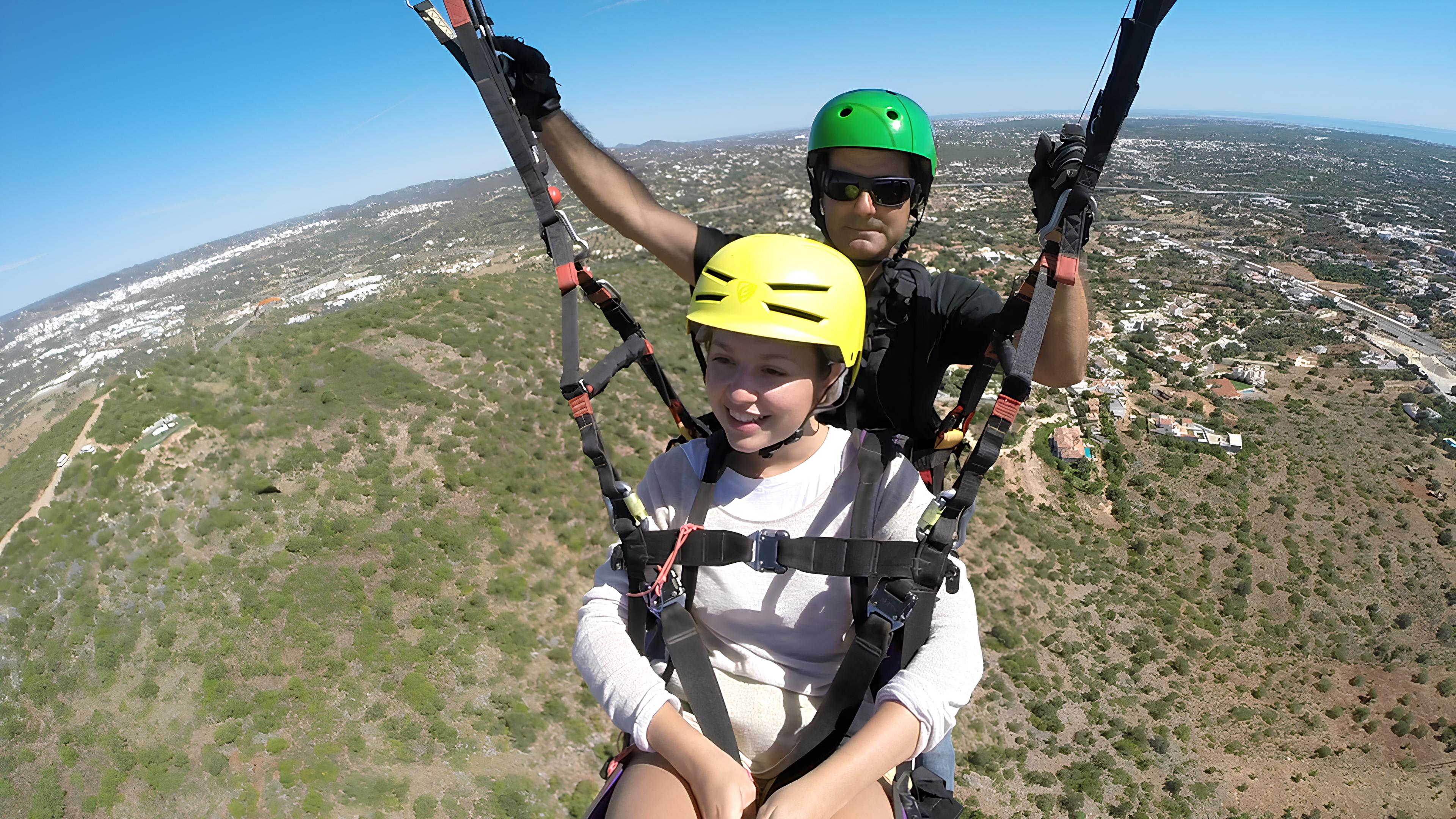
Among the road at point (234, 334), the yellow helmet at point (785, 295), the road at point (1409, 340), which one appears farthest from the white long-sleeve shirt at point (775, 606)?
the road at point (1409, 340)

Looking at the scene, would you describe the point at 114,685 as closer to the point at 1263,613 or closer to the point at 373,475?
the point at 373,475

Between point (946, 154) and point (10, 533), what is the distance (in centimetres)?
10520

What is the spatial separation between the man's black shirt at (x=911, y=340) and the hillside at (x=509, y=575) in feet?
10.1

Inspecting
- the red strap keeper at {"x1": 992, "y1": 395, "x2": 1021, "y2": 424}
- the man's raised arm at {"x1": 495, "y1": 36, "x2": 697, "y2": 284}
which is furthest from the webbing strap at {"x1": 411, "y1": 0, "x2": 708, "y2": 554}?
the red strap keeper at {"x1": 992, "y1": 395, "x2": 1021, "y2": 424}

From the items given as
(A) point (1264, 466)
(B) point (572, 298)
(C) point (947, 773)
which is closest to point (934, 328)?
(B) point (572, 298)

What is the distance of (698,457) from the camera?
290 cm

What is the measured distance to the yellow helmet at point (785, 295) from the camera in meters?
2.44

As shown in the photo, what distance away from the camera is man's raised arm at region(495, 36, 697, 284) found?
3.03m

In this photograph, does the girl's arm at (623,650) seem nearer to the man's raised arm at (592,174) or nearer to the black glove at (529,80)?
the man's raised arm at (592,174)

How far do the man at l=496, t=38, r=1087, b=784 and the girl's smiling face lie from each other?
822 mm

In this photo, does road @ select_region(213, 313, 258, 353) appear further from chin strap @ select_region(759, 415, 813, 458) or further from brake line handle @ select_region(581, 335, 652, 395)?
chin strap @ select_region(759, 415, 813, 458)

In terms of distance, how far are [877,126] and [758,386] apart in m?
1.94

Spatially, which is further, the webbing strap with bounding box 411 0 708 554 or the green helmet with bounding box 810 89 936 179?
the green helmet with bounding box 810 89 936 179

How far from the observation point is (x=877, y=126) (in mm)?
3398
